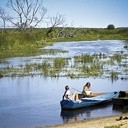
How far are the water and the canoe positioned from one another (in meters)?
0.31

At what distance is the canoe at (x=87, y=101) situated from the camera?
23609mm

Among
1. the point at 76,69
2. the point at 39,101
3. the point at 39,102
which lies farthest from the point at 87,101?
the point at 76,69

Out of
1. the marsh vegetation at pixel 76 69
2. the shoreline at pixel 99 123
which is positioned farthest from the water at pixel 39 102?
the marsh vegetation at pixel 76 69

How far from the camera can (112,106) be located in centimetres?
2475

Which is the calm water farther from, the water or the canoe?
the canoe

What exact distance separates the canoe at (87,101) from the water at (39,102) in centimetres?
31

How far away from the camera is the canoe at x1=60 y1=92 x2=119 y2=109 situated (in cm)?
2361

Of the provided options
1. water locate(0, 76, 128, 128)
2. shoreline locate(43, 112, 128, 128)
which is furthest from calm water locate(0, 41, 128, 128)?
shoreline locate(43, 112, 128, 128)

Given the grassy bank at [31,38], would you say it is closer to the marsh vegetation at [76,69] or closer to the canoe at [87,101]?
the marsh vegetation at [76,69]

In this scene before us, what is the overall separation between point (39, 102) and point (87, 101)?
301cm

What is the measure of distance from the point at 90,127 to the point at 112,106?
702 cm

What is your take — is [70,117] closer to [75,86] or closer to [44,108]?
[44,108]

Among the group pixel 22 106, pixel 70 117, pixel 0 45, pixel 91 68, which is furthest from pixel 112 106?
pixel 0 45

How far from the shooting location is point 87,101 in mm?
24422
